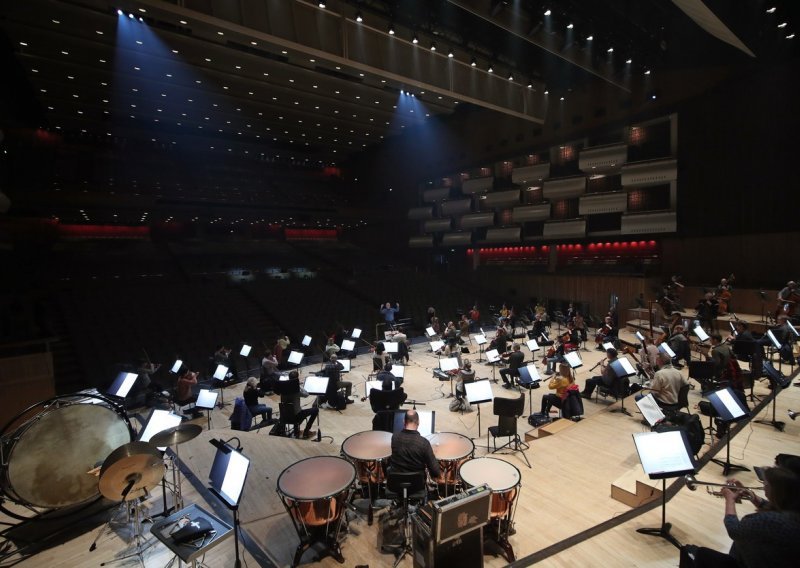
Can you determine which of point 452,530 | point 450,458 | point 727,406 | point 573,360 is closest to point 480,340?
point 573,360

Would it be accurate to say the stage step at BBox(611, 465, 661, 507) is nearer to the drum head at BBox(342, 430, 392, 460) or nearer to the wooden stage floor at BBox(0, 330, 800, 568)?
the wooden stage floor at BBox(0, 330, 800, 568)

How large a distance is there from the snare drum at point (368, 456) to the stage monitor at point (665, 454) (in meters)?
2.76

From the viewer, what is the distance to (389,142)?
29453 mm

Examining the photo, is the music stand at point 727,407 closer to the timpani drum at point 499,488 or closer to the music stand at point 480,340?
the timpani drum at point 499,488

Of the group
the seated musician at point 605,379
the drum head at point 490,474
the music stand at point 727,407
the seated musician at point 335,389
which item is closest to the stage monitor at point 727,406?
the music stand at point 727,407

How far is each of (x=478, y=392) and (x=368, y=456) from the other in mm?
2729

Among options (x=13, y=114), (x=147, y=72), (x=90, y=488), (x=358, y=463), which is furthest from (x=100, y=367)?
(x=13, y=114)

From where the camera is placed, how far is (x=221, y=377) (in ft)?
31.4

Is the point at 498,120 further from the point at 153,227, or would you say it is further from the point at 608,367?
the point at 153,227

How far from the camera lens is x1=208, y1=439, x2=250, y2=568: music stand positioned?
3570 mm

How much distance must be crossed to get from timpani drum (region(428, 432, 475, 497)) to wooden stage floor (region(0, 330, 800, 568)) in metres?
0.86

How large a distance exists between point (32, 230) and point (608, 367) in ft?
81.5

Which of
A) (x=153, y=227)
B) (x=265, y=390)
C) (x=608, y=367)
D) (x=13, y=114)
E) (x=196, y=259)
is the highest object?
(x=13, y=114)

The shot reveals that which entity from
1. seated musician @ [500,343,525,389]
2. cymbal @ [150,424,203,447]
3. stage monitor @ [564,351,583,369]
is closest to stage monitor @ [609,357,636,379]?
stage monitor @ [564,351,583,369]
